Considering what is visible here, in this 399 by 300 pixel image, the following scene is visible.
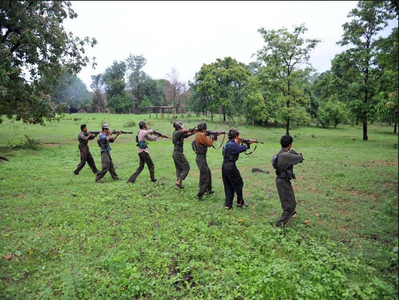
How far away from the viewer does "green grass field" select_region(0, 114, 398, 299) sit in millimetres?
4055

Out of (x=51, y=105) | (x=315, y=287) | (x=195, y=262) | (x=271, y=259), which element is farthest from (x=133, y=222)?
(x=51, y=105)

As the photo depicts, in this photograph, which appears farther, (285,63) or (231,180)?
(285,63)

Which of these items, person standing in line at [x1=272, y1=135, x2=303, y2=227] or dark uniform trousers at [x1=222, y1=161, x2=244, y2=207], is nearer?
person standing in line at [x1=272, y1=135, x2=303, y2=227]

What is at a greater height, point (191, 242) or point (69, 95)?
point (69, 95)

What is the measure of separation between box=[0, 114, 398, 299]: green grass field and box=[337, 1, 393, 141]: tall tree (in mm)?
17096

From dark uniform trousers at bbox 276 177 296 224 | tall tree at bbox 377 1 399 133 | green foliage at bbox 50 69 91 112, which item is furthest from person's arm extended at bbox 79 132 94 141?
green foliage at bbox 50 69 91 112

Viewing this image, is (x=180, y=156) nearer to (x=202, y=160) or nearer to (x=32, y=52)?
(x=202, y=160)

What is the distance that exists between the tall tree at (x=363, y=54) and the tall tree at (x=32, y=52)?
22.9m

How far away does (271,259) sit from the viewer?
191 inches

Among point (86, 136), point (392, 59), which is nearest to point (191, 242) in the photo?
point (392, 59)

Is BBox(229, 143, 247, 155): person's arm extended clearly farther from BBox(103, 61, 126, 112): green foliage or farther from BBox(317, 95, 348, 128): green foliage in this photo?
BBox(103, 61, 126, 112): green foliage

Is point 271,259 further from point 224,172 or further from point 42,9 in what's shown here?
point 42,9

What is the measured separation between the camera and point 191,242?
18.0ft

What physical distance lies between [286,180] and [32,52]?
696 inches
